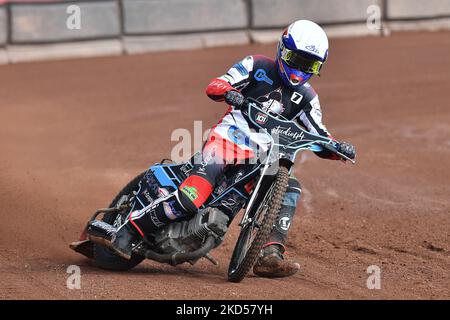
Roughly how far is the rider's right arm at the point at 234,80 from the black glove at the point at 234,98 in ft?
0.38

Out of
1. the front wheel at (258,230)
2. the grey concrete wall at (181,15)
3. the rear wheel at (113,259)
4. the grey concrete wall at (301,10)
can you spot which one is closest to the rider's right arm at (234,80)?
the front wheel at (258,230)

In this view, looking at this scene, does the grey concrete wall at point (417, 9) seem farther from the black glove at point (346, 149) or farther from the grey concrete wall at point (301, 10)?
the black glove at point (346, 149)

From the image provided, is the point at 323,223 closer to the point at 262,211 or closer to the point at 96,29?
the point at 262,211

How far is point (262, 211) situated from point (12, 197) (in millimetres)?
3376

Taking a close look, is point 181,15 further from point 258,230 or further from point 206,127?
point 258,230

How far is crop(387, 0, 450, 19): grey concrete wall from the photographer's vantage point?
1778 centimetres

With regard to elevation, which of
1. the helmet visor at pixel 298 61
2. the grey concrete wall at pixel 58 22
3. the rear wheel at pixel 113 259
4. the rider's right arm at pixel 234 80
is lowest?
the rear wheel at pixel 113 259

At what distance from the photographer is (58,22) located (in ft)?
50.9

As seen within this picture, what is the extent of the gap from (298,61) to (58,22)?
9490mm

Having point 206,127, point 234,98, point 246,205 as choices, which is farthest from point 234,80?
point 206,127

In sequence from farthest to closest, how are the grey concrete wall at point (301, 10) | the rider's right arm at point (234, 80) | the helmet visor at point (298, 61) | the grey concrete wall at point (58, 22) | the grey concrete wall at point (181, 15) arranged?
the grey concrete wall at point (301, 10)
the grey concrete wall at point (181, 15)
the grey concrete wall at point (58, 22)
the helmet visor at point (298, 61)
the rider's right arm at point (234, 80)

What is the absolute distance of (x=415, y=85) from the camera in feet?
48.0

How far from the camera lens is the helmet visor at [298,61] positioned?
681 centimetres

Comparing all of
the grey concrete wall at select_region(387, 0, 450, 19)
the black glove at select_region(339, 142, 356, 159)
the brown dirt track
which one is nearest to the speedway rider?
the black glove at select_region(339, 142, 356, 159)
